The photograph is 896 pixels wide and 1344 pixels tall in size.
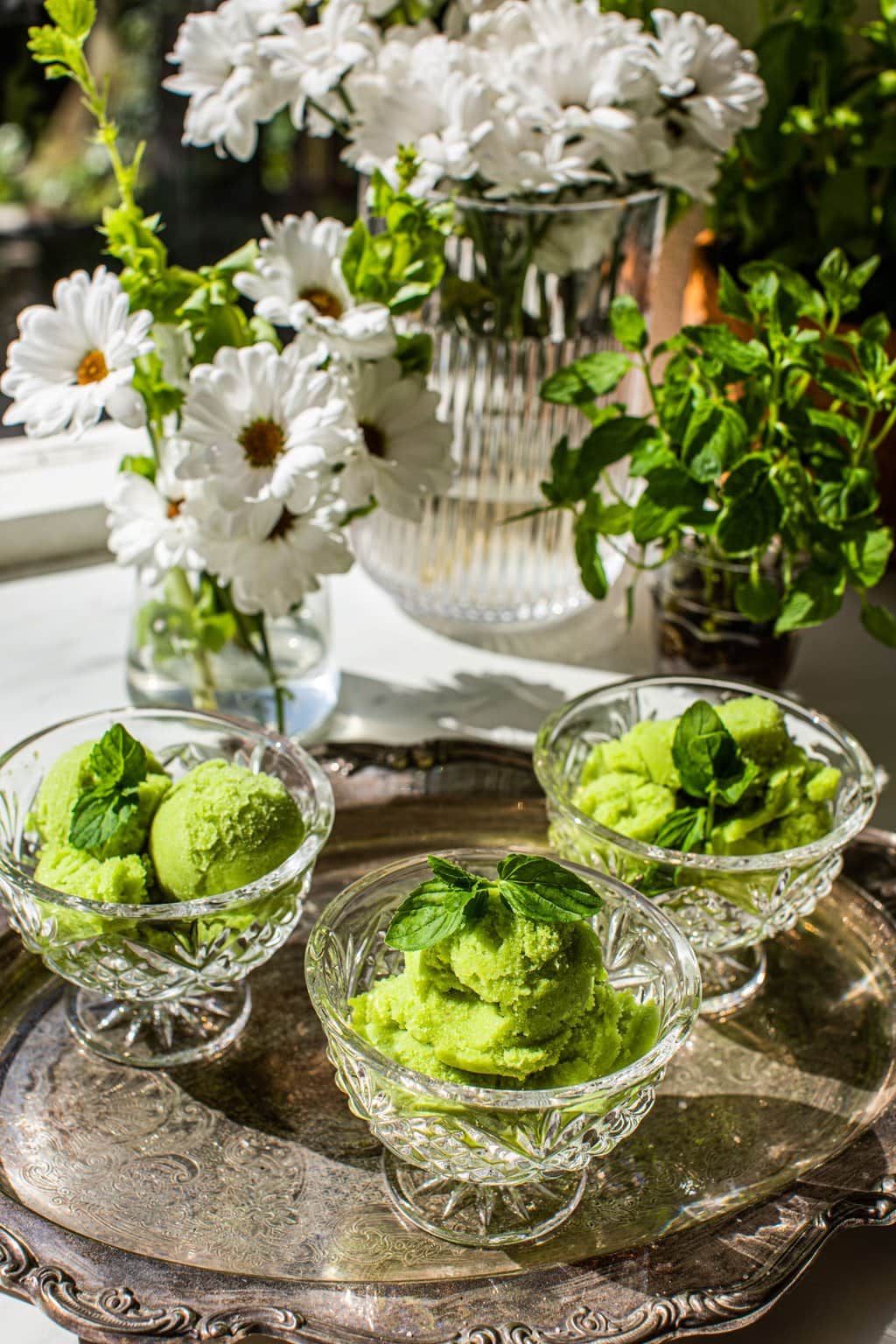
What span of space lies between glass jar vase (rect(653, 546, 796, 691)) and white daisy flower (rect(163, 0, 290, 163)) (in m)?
0.41

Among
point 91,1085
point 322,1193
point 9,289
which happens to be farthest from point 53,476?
point 9,289

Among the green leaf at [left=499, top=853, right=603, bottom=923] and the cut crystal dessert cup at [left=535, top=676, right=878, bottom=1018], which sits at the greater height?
the green leaf at [left=499, top=853, right=603, bottom=923]

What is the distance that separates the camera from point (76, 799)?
2.38 feet

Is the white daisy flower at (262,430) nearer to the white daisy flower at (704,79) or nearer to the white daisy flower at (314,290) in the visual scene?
the white daisy flower at (314,290)

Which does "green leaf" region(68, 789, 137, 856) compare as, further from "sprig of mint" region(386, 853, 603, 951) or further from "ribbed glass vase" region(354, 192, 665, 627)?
"ribbed glass vase" region(354, 192, 665, 627)

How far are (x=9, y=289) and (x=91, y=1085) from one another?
2.27 m

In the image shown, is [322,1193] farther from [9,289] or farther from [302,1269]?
[9,289]

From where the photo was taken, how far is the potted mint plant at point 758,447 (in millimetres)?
Result: 870

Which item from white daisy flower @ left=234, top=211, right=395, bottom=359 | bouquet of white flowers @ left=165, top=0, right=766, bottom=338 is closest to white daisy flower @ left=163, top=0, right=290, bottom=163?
bouquet of white flowers @ left=165, top=0, right=766, bottom=338

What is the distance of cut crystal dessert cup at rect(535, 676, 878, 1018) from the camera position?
743 millimetres

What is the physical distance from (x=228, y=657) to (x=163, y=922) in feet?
1.08

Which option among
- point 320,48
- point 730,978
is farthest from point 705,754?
point 320,48

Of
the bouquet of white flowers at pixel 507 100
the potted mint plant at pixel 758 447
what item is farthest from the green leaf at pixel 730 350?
the bouquet of white flowers at pixel 507 100

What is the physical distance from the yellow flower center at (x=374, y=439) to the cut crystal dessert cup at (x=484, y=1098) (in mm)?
279
